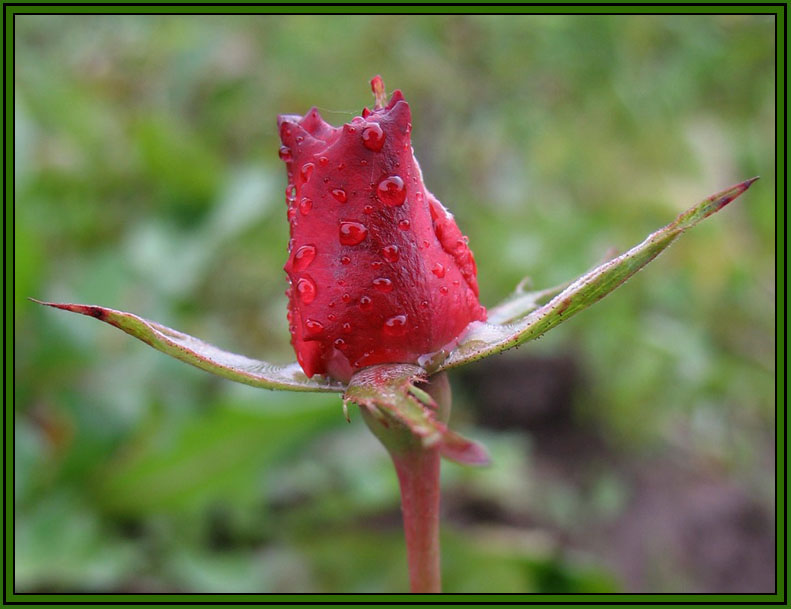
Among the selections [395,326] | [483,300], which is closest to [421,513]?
[395,326]

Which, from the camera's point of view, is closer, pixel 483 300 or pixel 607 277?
pixel 607 277

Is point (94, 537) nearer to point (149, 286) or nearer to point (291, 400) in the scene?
point (291, 400)

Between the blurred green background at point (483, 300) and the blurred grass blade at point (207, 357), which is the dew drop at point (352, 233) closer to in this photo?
the blurred grass blade at point (207, 357)

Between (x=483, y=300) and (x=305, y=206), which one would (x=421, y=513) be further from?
(x=483, y=300)

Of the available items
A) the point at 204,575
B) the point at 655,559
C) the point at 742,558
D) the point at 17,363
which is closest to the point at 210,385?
the point at 17,363

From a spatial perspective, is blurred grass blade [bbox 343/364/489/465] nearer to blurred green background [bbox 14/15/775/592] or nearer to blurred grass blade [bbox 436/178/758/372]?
blurred grass blade [bbox 436/178/758/372]

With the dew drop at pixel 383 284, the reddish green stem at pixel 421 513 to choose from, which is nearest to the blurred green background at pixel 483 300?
the reddish green stem at pixel 421 513

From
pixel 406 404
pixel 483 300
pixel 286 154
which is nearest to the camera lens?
pixel 406 404
